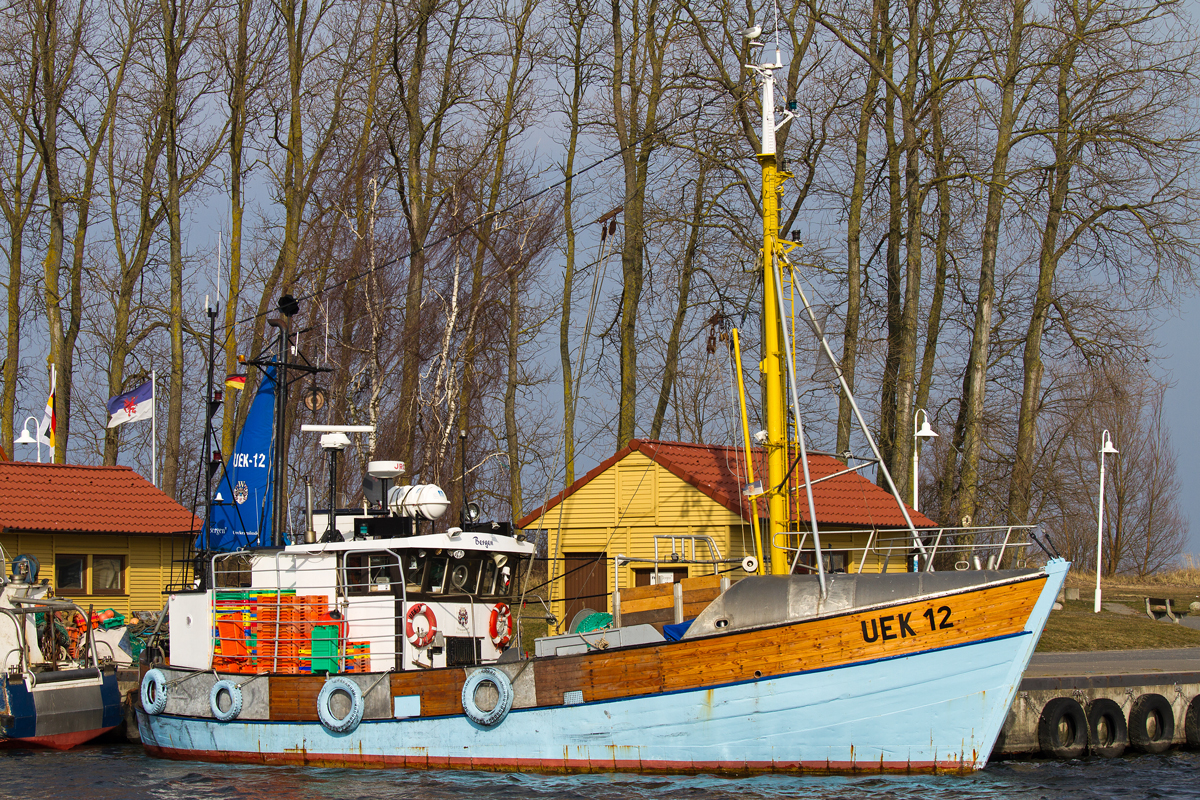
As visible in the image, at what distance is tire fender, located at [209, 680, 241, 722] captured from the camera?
16828 mm

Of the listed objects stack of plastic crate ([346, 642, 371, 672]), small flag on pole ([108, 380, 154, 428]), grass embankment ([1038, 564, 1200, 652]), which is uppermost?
small flag on pole ([108, 380, 154, 428])

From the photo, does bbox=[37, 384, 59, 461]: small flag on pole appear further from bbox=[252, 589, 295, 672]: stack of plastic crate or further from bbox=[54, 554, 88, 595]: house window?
bbox=[252, 589, 295, 672]: stack of plastic crate

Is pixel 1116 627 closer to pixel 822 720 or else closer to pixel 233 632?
pixel 822 720

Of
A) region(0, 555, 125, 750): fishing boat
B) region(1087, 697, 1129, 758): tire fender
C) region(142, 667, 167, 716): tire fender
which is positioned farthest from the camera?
region(0, 555, 125, 750): fishing boat

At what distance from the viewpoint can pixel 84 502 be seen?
27.2 metres

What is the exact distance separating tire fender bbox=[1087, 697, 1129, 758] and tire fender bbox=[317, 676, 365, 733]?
9977 millimetres

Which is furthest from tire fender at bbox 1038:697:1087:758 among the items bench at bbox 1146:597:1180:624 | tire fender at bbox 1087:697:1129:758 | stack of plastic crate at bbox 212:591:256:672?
bench at bbox 1146:597:1180:624

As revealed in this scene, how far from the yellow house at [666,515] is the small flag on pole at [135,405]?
960 cm

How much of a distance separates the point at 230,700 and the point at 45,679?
3906 millimetres

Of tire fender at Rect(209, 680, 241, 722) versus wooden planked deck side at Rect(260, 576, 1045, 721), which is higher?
wooden planked deck side at Rect(260, 576, 1045, 721)

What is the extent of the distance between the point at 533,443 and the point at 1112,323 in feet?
50.9

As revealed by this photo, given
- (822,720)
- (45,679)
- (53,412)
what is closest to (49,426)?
(53,412)

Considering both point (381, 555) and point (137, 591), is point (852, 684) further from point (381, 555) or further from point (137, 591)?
point (137, 591)

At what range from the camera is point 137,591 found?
27484mm
